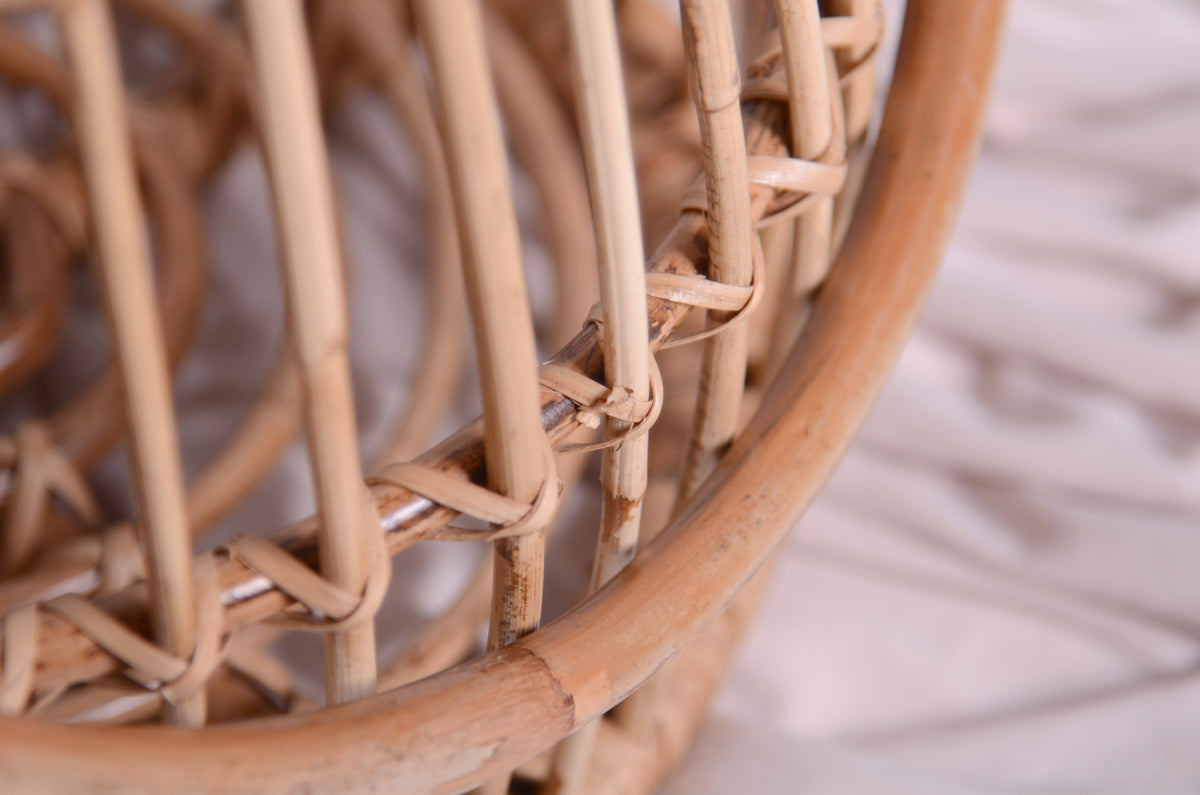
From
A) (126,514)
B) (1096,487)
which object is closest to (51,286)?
(126,514)

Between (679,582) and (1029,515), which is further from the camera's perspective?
(1029,515)

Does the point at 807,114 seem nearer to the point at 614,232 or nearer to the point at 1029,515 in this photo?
the point at 614,232

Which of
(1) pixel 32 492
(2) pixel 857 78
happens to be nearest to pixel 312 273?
(2) pixel 857 78

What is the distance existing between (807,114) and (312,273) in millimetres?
100

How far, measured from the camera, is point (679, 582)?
17 centimetres

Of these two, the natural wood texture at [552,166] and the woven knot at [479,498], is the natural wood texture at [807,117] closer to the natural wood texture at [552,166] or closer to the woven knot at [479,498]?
the woven knot at [479,498]

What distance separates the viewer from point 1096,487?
38cm

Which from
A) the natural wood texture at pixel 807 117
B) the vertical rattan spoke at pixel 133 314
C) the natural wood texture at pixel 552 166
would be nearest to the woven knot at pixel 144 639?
the vertical rattan spoke at pixel 133 314

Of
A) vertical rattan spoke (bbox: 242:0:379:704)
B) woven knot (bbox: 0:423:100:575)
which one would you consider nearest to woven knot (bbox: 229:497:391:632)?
vertical rattan spoke (bbox: 242:0:379:704)

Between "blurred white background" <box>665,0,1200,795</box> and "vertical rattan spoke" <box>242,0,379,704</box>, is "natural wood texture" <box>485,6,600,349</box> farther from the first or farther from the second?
"vertical rattan spoke" <box>242,0,379,704</box>

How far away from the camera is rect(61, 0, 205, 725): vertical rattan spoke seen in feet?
0.35

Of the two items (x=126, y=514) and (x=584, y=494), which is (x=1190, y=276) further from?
(x=126, y=514)

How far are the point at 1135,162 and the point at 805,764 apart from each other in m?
0.32

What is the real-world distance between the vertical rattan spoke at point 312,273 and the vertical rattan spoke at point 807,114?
3.4 inches
